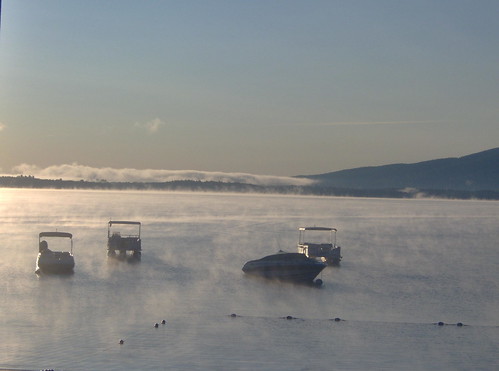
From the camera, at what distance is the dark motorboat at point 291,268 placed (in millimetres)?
67312

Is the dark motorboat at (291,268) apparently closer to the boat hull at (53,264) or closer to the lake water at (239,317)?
the lake water at (239,317)


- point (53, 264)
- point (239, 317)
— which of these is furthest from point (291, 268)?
point (53, 264)

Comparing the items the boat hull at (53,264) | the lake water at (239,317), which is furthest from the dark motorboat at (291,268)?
the boat hull at (53,264)

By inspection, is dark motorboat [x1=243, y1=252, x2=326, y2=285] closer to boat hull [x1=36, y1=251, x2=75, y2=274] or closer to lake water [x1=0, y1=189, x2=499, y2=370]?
lake water [x1=0, y1=189, x2=499, y2=370]

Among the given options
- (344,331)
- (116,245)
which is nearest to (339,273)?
(116,245)

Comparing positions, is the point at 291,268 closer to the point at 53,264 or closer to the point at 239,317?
the point at 239,317

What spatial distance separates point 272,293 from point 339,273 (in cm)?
2022

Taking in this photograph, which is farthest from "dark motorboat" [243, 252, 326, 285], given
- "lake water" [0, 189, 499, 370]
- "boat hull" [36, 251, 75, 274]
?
"boat hull" [36, 251, 75, 274]

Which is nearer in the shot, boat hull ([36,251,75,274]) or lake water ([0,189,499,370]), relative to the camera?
lake water ([0,189,499,370])

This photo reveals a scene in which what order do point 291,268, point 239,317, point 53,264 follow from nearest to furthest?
point 239,317
point 291,268
point 53,264

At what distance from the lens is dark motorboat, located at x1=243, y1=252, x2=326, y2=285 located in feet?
221

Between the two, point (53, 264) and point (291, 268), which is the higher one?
point (53, 264)

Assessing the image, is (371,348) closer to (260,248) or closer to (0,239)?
(260,248)

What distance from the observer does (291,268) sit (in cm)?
6744
